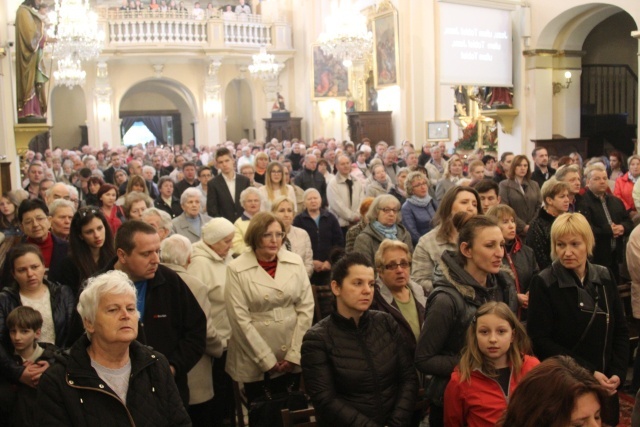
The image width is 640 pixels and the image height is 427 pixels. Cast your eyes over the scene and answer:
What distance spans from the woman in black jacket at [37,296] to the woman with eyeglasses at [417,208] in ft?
11.6

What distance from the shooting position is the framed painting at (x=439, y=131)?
1673 cm

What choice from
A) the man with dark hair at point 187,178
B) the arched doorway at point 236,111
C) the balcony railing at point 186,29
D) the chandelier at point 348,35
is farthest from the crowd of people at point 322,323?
the arched doorway at point 236,111

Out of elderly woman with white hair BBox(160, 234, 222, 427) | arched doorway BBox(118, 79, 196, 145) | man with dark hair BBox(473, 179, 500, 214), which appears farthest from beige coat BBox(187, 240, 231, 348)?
arched doorway BBox(118, 79, 196, 145)

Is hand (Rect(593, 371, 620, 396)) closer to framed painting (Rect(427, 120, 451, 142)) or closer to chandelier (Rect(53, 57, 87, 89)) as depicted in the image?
framed painting (Rect(427, 120, 451, 142))

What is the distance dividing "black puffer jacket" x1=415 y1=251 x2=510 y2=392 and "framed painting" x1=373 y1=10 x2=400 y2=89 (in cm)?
1391

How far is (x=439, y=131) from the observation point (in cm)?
1686

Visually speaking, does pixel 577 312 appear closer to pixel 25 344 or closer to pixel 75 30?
pixel 25 344

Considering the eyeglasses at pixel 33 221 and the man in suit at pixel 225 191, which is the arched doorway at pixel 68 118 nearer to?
the man in suit at pixel 225 191

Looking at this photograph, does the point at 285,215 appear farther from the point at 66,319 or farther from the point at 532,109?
the point at 532,109

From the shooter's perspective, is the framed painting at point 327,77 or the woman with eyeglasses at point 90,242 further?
the framed painting at point 327,77

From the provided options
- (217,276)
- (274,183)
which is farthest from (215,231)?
(274,183)

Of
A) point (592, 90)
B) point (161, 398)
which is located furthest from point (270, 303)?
point (592, 90)

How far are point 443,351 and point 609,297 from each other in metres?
0.97

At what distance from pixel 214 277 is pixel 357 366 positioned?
5.20ft
